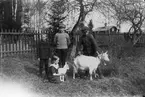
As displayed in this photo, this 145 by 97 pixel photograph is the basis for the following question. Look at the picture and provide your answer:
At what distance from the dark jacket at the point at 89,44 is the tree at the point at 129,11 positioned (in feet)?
11.9

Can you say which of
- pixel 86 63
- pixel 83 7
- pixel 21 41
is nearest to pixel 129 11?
pixel 83 7

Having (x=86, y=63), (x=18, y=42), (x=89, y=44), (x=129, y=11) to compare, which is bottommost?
(x=86, y=63)

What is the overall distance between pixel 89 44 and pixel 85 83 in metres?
1.46

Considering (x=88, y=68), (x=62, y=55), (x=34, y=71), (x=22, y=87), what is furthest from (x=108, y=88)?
(x=34, y=71)

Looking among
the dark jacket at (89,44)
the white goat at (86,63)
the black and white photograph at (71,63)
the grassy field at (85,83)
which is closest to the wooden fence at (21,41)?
the black and white photograph at (71,63)

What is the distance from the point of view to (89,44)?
269 inches

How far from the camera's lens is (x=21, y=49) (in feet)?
35.3

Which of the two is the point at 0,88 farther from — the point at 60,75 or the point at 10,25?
the point at 10,25

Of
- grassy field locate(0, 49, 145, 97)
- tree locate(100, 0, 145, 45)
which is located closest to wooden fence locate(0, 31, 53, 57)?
grassy field locate(0, 49, 145, 97)

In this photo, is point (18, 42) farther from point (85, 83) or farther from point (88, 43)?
point (85, 83)

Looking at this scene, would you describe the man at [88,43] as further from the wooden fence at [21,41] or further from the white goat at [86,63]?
the wooden fence at [21,41]

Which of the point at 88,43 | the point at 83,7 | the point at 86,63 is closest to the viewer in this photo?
the point at 86,63

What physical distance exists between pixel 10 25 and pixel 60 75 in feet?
44.5

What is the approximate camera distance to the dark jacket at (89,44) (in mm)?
6777
